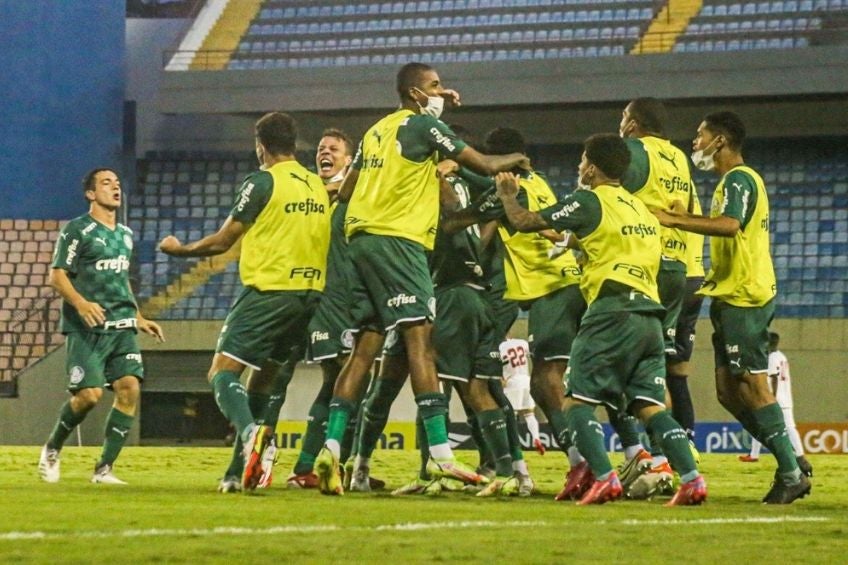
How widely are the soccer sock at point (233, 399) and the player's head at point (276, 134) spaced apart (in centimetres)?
117

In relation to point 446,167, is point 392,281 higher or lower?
lower

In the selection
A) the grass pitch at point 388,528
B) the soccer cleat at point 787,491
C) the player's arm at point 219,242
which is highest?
the player's arm at point 219,242

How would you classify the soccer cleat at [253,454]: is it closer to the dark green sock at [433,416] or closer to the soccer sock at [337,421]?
the soccer sock at [337,421]

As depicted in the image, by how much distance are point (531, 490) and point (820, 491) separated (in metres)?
2.02

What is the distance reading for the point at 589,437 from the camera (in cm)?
745

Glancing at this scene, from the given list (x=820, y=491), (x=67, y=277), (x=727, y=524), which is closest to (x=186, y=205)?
(x=67, y=277)

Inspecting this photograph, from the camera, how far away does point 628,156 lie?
779 centimetres

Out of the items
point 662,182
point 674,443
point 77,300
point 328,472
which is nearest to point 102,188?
point 77,300

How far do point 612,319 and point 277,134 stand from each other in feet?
6.56

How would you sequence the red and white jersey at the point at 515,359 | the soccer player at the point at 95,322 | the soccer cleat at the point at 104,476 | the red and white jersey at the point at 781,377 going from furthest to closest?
the red and white jersey at the point at 515,359, the red and white jersey at the point at 781,377, the soccer player at the point at 95,322, the soccer cleat at the point at 104,476

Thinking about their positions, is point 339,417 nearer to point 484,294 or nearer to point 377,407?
point 377,407

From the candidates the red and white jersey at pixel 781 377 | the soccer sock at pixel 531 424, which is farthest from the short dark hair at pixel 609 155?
the soccer sock at pixel 531 424

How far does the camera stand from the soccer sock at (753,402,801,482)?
314 inches

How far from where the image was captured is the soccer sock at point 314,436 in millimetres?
9047
